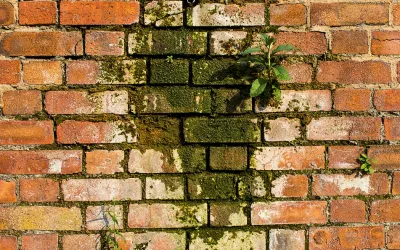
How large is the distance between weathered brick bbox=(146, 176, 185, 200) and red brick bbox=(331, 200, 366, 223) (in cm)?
57

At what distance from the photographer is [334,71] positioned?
136cm

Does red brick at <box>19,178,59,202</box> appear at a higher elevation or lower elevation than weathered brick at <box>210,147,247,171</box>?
lower

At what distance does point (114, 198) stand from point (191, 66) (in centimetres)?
56

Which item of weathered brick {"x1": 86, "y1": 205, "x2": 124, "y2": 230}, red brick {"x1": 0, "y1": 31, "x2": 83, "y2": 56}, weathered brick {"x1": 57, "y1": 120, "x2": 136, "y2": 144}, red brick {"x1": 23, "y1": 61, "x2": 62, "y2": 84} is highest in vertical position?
red brick {"x1": 0, "y1": 31, "x2": 83, "y2": 56}

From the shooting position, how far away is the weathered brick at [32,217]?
1327 millimetres

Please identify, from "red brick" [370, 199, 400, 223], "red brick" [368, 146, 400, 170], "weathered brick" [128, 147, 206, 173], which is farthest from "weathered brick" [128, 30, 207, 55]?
"red brick" [370, 199, 400, 223]

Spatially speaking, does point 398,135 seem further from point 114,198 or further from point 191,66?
point 114,198

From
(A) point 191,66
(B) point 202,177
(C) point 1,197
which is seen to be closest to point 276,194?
(B) point 202,177

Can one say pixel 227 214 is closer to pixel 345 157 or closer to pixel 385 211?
pixel 345 157

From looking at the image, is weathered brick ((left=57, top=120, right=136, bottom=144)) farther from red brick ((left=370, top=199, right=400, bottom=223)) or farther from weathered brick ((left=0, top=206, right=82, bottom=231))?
red brick ((left=370, top=199, right=400, bottom=223))

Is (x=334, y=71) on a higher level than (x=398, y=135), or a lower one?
higher

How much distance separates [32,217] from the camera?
133cm

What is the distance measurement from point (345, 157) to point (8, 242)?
4.19ft

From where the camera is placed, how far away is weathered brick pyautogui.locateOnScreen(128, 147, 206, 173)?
1343 mm
